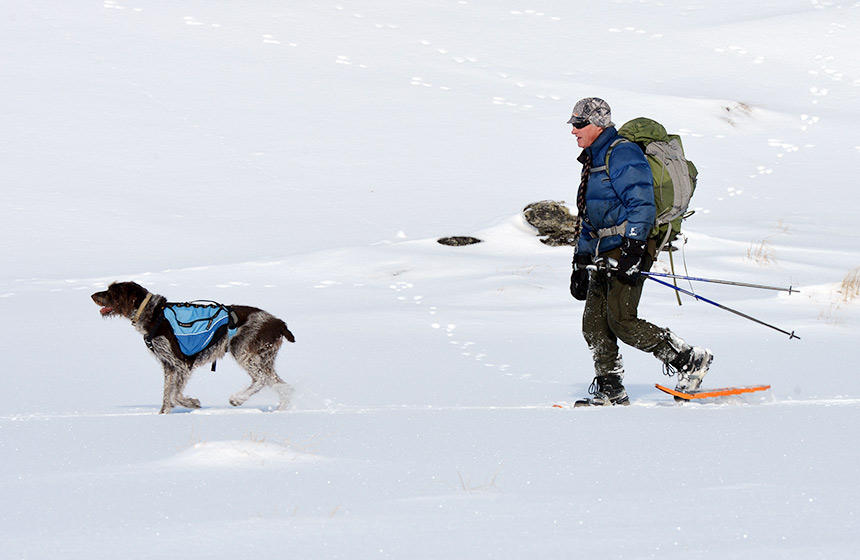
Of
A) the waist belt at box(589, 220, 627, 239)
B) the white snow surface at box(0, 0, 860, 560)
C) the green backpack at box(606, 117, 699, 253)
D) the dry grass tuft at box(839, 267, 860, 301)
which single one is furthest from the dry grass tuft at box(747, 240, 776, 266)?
the waist belt at box(589, 220, 627, 239)

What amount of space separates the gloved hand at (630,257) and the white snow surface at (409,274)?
0.86 metres

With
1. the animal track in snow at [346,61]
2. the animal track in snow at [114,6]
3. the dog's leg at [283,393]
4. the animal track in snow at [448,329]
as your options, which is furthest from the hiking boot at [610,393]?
the animal track in snow at [114,6]

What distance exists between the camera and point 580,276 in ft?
21.1

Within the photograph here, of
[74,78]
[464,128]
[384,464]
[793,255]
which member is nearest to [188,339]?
[384,464]

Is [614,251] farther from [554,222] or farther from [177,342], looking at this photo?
[554,222]

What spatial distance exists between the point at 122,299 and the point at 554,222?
7930 millimetres

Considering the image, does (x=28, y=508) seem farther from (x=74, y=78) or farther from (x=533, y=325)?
(x=74, y=78)

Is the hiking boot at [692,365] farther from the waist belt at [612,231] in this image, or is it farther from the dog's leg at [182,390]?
the dog's leg at [182,390]

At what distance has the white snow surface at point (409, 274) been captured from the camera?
3.54m

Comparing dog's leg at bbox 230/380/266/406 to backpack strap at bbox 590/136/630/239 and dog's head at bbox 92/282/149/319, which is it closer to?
dog's head at bbox 92/282/149/319

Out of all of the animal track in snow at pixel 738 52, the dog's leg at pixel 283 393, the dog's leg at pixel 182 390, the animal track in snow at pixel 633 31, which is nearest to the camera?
the dog's leg at pixel 182 390

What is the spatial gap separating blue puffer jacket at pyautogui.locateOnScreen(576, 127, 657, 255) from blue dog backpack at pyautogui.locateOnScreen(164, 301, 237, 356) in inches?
97.2

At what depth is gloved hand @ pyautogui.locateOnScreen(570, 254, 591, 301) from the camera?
6293 millimetres

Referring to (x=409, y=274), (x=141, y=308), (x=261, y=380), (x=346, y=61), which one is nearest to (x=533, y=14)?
(x=346, y=61)
